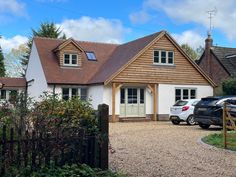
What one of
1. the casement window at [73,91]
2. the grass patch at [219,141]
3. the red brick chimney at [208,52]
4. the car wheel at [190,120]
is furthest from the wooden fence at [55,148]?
the red brick chimney at [208,52]

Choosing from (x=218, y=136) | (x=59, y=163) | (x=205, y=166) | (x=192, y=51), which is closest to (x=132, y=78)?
(x=218, y=136)

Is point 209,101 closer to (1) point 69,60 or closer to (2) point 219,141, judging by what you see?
(2) point 219,141

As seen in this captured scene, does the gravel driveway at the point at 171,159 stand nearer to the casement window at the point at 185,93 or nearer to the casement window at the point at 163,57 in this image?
the casement window at the point at 163,57

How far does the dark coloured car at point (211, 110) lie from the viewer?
Answer: 18.4 m

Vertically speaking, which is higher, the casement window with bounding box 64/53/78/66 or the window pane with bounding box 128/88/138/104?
the casement window with bounding box 64/53/78/66

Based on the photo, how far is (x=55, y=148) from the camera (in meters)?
7.48

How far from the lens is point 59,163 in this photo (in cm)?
764

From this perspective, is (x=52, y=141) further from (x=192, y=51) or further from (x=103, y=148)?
(x=192, y=51)

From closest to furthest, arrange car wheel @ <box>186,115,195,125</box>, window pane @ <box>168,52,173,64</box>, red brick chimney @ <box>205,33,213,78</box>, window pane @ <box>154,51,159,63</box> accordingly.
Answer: car wheel @ <box>186,115,195,125</box> → window pane @ <box>154,51,159,63</box> → window pane @ <box>168,52,173,64</box> → red brick chimney @ <box>205,33,213,78</box>

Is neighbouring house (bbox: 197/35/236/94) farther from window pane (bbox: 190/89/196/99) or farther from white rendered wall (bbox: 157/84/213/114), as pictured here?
white rendered wall (bbox: 157/84/213/114)

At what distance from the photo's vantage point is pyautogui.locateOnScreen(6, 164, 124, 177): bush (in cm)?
709

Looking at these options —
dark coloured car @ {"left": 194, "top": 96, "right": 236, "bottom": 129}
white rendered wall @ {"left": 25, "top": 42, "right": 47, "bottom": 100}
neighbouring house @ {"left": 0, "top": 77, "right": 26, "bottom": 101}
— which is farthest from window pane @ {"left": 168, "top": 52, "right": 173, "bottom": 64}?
neighbouring house @ {"left": 0, "top": 77, "right": 26, "bottom": 101}

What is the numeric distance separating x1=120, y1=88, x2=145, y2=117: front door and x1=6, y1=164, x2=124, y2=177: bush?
20.3 metres

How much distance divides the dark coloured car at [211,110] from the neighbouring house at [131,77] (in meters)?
8.50
